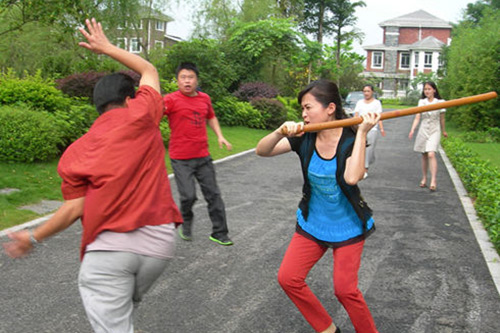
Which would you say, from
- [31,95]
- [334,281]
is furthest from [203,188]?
[31,95]

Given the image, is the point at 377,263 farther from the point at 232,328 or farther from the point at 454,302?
the point at 232,328

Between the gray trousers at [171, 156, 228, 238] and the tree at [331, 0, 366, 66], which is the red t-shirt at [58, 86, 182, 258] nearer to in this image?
the gray trousers at [171, 156, 228, 238]

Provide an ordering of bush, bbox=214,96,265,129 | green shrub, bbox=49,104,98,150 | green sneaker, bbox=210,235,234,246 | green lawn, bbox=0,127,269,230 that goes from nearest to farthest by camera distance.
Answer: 1. green sneaker, bbox=210,235,234,246
2. green lawn, bbox=0,127,269,230
3. green shrub, bbox=49,104,98,150
4. bush, bbox=214,96,265,129

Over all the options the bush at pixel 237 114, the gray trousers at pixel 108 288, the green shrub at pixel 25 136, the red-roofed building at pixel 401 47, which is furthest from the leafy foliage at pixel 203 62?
the red-roofed building at pixel 401 47

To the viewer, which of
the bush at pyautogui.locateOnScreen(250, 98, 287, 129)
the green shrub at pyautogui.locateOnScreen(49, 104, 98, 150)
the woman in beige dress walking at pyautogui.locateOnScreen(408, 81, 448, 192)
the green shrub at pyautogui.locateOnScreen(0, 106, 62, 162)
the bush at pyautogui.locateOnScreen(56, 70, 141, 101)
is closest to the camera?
the woman in beige dress walking at pyautogui.locateOnScreen(408, 81, 448, 192)

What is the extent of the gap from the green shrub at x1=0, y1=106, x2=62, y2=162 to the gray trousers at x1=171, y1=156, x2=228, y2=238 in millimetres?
4887

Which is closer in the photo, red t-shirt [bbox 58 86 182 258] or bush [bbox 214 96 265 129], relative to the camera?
red t-shirt [bbox 58 86 182 258]

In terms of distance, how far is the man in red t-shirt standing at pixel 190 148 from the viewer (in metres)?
5.98

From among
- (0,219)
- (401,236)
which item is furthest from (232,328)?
(0,219)

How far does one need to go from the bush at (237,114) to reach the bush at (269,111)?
444mm

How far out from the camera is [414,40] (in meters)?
80.4

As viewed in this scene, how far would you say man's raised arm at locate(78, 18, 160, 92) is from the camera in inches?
110

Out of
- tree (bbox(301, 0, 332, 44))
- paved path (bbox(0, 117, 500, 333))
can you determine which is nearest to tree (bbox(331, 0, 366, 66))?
tree (bbox(301, 0, 332, 44))

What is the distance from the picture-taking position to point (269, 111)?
73.4ft
